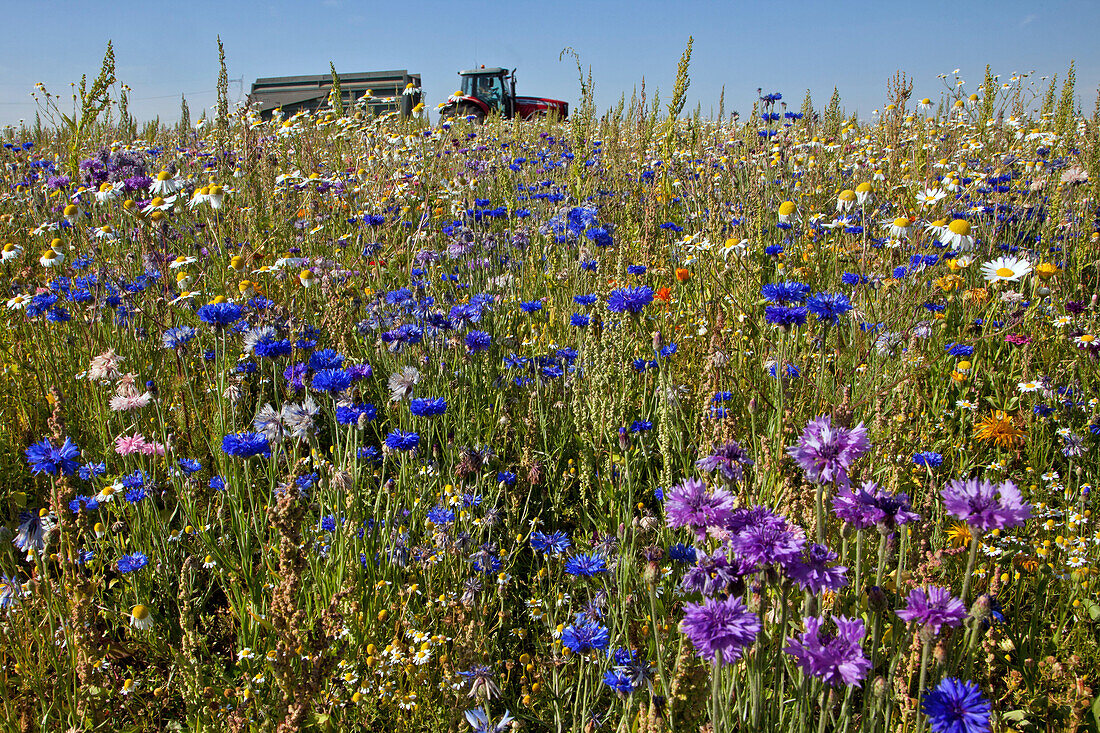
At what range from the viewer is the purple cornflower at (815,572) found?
94cm

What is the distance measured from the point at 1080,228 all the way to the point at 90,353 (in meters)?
6.04

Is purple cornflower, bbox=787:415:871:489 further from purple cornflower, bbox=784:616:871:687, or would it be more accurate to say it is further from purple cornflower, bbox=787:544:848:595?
purple cornflower, bbox=784:616:871:687

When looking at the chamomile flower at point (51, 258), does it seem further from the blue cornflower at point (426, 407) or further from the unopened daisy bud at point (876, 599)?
the unopened daisy bud at point (876, 599)

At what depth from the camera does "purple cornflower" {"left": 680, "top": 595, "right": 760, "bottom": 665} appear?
35.3 inches

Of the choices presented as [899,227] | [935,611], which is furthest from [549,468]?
[899,227]

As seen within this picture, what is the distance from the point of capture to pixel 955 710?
91 cm

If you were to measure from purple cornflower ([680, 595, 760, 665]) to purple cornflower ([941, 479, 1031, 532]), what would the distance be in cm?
35

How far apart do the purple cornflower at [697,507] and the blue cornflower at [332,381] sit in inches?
48.4

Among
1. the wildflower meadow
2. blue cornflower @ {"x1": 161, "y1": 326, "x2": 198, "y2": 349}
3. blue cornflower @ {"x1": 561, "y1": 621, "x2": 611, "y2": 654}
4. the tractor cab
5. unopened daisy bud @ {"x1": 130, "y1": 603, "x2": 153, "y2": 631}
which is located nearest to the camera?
the wildflower meadow

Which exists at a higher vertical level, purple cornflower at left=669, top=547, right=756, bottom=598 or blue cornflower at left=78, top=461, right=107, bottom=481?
purple cornflower at left=669, top=547, right=756, bottom=598

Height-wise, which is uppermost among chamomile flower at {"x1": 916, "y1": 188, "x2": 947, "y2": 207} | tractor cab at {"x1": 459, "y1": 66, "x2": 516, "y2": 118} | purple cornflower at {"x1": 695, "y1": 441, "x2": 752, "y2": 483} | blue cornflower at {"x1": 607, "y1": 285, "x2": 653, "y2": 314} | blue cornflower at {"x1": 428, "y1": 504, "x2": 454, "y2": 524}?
tractor cab at {"x1": 459, "y1": 66, "x2": 516, "y2": 118}

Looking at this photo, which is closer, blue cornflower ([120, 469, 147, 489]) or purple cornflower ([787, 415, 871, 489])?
purple cornflower ([787, 415, 871, 489])

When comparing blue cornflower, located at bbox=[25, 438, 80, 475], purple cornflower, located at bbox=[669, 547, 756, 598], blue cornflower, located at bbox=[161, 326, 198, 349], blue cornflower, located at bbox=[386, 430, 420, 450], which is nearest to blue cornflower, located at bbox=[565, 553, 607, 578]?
purple cornflower, located at bbox=[669, 547, 756, 598]

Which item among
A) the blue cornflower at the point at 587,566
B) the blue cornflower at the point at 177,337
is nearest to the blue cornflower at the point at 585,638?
the blue cornflower at the point at 587,566
